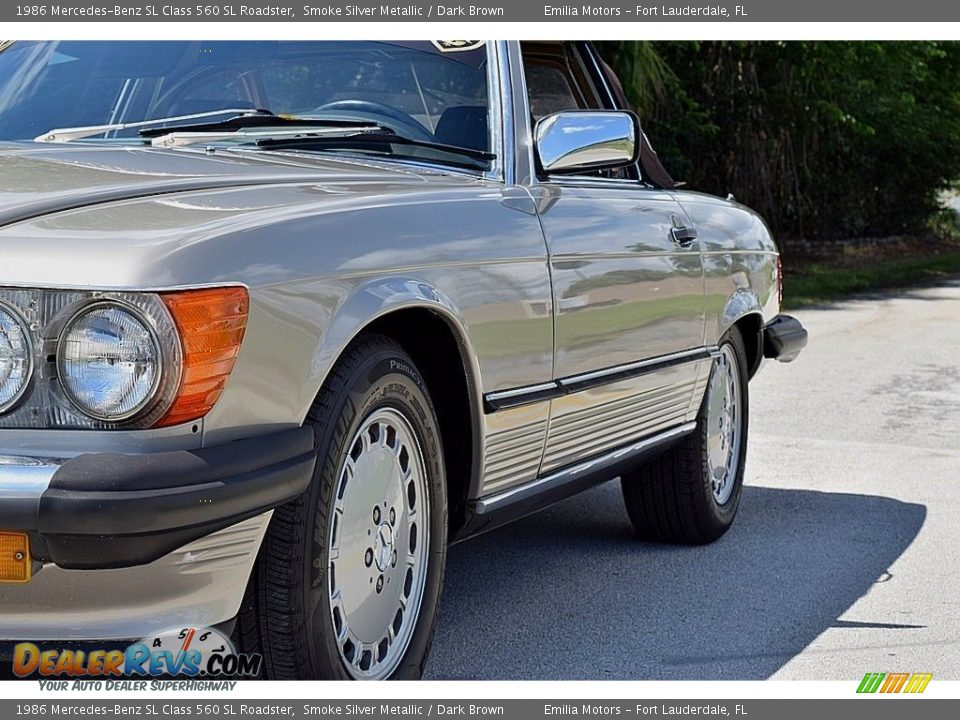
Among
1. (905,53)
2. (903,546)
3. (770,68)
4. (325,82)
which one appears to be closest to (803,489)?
(903,546)

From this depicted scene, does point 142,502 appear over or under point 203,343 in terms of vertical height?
under

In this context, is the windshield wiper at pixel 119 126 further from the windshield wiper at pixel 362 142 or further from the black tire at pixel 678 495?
the black tire at pixel 678 495

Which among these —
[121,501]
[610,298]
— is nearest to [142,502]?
[121,501]

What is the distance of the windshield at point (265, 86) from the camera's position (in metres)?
3.80

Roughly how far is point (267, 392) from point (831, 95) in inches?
812

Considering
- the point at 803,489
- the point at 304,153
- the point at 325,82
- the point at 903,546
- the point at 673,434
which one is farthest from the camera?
the point at 803,489

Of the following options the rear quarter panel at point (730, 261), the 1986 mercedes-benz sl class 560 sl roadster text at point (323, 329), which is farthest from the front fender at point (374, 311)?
the rear quarter panel at point (730, 261)

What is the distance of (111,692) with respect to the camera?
2676mm

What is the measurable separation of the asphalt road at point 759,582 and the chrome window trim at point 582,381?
0.72 metres

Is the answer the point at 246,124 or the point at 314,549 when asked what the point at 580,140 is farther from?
the point at 314,549

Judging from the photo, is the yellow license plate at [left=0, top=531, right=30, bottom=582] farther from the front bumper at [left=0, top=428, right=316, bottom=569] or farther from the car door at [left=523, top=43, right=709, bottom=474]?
the car door at [left=523, top=43, right=709, bottom=474]

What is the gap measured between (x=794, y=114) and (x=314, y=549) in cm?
1969

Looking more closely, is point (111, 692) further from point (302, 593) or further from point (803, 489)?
point (803, 489)

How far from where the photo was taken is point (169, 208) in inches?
104
